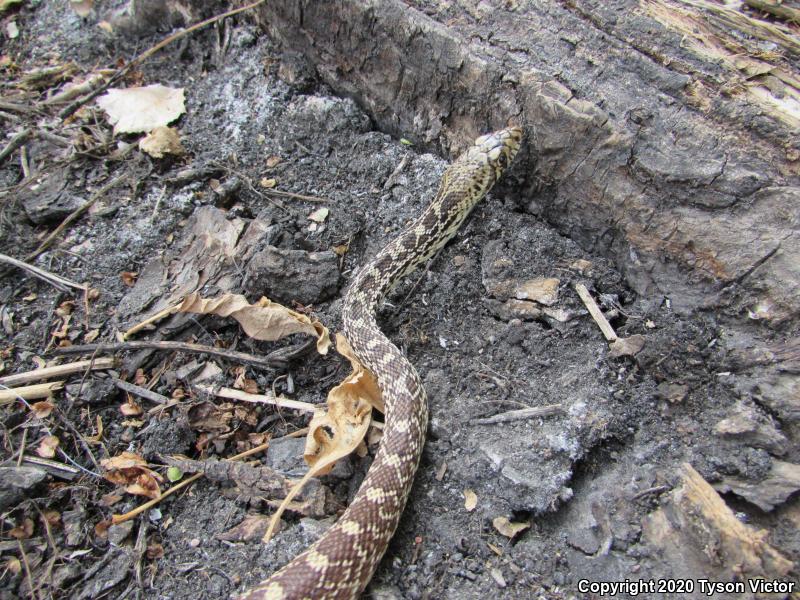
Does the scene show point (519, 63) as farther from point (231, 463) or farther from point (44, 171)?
point (44, 171)

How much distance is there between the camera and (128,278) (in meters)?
4.89

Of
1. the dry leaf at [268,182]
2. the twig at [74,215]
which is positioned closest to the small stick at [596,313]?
the dry leaf at [268,182]

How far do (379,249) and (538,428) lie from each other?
2.26 m

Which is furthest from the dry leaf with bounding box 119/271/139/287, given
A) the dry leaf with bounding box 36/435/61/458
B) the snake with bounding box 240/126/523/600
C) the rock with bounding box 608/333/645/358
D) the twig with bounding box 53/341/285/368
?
the rock with bounding box 608/333/645/358

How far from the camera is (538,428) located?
3.82 meters

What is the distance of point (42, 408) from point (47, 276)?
130 cm

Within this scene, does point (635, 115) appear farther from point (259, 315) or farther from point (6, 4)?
point (6, 4)

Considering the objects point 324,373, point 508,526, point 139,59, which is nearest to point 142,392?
point 324,373

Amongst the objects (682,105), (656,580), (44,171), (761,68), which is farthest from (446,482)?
(44,171)

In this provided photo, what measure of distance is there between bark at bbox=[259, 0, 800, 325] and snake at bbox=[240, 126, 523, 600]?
1.27ft

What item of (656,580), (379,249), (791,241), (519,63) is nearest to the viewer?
(656,580)

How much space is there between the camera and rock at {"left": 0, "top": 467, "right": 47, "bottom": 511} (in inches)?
146

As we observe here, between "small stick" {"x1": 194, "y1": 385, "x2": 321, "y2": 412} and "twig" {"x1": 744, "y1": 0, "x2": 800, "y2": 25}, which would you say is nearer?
"small stick" {"x1": 194, "y1": 385, "x2": 321, "y2": 412}

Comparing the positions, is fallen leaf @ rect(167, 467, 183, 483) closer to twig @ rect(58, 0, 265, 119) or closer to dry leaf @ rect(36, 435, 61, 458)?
dry leaf @ rect(36, 435, 61, 458)
